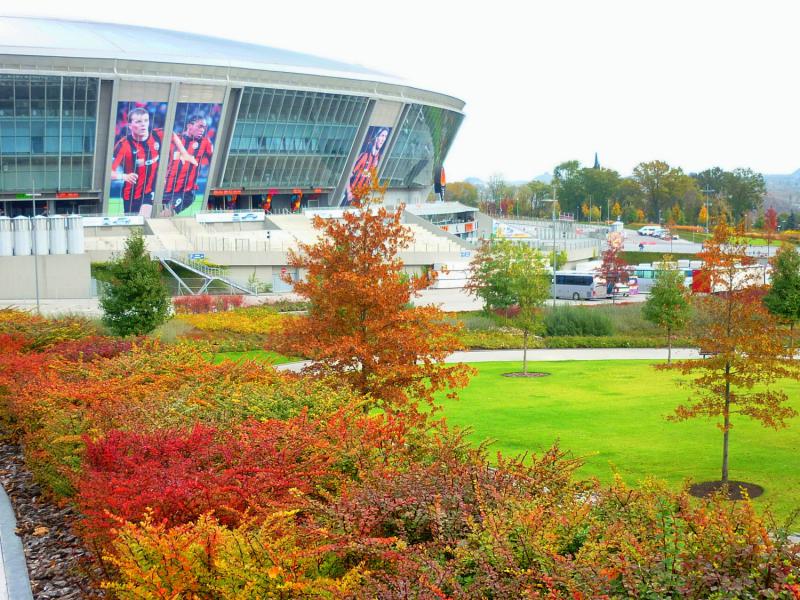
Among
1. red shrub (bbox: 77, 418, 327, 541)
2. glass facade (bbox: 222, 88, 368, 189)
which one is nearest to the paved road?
glass facade (bbox: 222, 88, 368, 189)

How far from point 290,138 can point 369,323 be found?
64190 mm

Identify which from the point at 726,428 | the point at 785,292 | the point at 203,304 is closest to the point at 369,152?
the point at 203,304

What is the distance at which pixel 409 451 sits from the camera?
460 inches

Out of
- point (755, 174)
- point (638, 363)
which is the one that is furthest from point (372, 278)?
point (755, 174)

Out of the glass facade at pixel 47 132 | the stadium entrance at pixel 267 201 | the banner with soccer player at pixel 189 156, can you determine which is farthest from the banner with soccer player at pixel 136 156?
the stadium entrance at pixel 267 201

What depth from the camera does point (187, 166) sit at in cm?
7369

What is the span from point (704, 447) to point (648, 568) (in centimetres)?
1310

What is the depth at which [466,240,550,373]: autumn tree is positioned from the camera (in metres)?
33.7

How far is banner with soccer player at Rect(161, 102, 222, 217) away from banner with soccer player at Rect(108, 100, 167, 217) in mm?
1231

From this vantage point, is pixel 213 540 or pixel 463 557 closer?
pixel 463 557

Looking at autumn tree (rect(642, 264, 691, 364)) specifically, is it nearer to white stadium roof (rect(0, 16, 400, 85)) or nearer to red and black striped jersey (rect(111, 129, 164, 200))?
white stadium roof (rect(0, 16, 400, 85))

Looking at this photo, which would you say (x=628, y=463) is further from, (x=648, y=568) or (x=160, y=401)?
(x=648, y=568)

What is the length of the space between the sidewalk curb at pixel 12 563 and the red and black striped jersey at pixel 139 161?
2336 inches

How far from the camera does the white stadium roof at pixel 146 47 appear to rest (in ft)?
214
